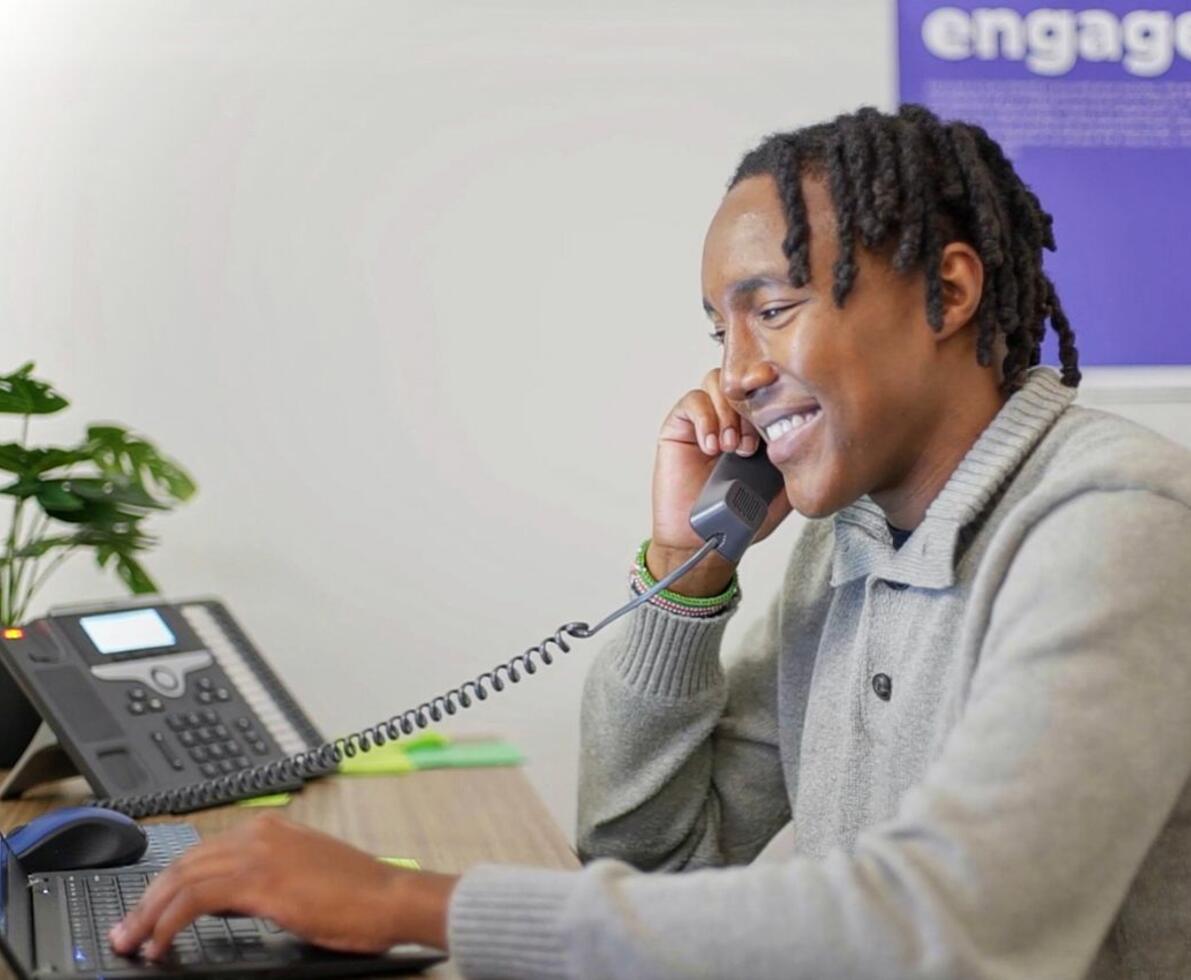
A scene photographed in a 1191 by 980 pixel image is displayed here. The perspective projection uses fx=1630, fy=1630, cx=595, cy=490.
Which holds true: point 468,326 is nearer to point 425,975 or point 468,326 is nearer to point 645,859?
point 645,859

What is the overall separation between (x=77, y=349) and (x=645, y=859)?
48.3 inches

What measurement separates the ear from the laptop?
622 mm

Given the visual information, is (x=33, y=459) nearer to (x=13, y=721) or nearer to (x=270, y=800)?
(x=13, y=721)

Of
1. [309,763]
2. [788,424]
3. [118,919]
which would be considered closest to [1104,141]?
[788,424]

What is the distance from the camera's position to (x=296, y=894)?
976mm

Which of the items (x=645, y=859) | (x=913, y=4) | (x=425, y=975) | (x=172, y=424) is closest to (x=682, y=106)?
(x=913, y=4)

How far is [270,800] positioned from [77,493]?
0.51 metres

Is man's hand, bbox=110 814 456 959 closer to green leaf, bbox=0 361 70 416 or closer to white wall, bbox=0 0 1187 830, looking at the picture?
green leaf, bbox=0 361 70 416

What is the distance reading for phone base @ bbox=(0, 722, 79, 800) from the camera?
1656mm

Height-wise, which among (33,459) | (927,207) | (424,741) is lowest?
(424,741)

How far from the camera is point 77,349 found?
7.70 feet

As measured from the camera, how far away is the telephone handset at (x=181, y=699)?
1.57 metres

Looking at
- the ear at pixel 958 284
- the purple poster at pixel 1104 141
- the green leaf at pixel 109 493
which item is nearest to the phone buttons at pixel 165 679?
the green leaf at pixel 109 493

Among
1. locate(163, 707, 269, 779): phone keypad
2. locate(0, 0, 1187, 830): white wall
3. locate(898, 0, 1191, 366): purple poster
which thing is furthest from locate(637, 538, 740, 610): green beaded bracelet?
locate(898, 0, 1191, 366): purple poster
